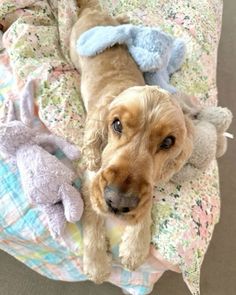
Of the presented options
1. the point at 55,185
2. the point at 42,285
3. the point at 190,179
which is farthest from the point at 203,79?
the point at 42,285

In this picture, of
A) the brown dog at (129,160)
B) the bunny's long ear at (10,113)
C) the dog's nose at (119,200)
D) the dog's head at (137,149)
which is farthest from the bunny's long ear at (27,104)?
the dog's nose at (119,200)

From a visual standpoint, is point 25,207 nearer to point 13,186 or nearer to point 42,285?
point 13,186

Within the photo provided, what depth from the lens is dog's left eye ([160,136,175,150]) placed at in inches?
55.6

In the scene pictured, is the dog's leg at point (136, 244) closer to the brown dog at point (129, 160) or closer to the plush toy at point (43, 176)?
the brown dog at point (129, 160)

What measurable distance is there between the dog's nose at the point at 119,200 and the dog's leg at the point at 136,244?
0.63 feet

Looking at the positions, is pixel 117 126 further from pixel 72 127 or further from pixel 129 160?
pixel 72 127

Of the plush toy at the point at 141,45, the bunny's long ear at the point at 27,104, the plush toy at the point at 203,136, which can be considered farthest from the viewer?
the plush toy at the point at 141,45

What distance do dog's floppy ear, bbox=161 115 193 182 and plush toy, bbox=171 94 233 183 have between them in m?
0.10

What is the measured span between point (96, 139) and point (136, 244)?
41cm

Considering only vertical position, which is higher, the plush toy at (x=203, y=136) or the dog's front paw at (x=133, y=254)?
the plush toy at (x=203, y=136)

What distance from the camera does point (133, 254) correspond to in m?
1.50

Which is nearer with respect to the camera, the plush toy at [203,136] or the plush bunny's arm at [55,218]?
the plush bunny's arm at [55,218]

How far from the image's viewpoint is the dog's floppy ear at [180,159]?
150 centimetres

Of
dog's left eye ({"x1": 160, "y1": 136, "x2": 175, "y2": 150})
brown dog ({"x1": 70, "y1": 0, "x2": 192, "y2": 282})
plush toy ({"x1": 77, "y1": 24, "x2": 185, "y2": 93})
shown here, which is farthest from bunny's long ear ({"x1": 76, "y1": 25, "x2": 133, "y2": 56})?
dog's left eye ({"x1": 160, "y1": 136, "x2": 175, "y2": 150})
